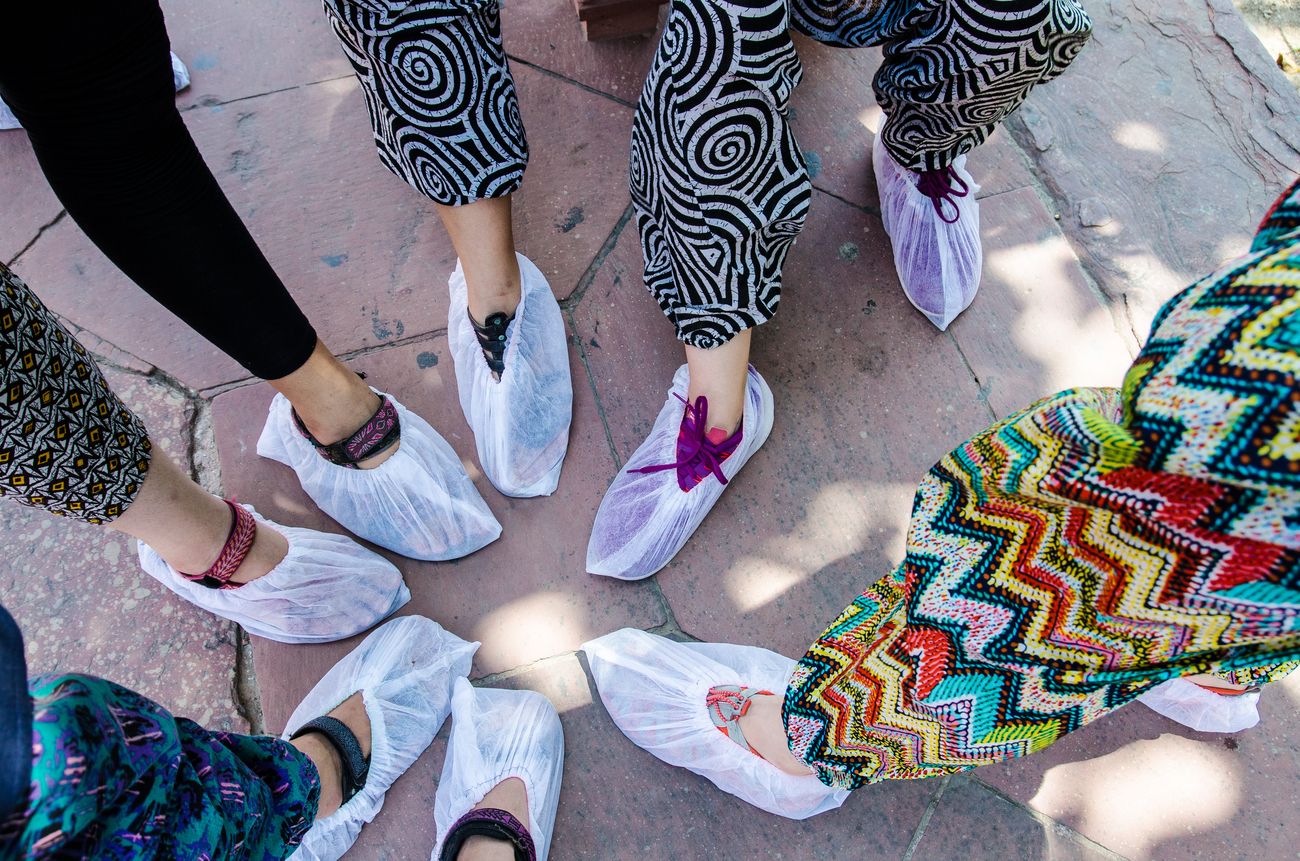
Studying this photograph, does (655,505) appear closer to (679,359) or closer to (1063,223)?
(679,359)

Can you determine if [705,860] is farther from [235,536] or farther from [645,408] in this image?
[235,536]

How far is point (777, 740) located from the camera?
48.9 inches

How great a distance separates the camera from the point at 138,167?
0.94m

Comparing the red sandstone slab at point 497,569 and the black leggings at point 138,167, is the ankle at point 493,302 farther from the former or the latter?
the black leggings at point 138,167

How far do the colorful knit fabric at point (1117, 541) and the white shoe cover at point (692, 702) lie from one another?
0.55m

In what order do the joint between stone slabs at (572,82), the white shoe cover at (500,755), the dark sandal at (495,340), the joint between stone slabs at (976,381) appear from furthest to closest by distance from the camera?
the joint between stone slabs at (572,82), the joint between stone slabs at (976,381), the dark sandal at (495,340), the white shoe cover at (500,755)

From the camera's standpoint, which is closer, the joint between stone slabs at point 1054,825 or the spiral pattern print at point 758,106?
the spiral pattern print at point 758,106

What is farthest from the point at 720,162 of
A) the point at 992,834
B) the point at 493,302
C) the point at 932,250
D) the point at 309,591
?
the point at 992,834

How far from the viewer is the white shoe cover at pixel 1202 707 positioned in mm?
1392

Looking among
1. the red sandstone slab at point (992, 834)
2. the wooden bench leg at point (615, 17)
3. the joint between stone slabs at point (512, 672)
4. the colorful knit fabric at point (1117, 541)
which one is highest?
the colorful knit fabric at point (1117, 541)

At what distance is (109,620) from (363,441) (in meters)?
0.65

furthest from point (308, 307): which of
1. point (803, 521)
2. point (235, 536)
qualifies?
point (803, 521)

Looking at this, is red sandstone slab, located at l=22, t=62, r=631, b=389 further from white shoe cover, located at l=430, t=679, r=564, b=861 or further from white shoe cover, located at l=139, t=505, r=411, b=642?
white shoe cover, located at l=430, t=679, r=564, b=861

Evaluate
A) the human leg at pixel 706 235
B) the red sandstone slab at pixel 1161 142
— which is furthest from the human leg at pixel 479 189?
the red sandstone slab at pixel 1161 142
